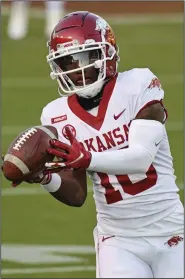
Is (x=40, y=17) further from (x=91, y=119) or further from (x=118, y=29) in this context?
(x=91, y=119)

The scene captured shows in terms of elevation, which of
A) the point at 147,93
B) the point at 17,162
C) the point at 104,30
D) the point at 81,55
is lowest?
the point at 17,162

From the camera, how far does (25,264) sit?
21.8ft

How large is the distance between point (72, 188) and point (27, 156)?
0.40 meters

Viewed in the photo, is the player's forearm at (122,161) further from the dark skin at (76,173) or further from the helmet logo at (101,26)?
Result: the helmet logo at (101,26)

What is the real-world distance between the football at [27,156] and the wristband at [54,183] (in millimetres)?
159

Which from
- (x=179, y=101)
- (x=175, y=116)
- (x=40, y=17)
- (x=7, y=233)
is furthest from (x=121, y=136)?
(x=40, y=17)

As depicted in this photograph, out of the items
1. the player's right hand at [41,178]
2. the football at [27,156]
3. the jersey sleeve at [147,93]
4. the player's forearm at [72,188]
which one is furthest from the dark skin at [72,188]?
the jersey sleeve at [147,93]

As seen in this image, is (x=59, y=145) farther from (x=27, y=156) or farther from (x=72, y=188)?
(x=72, y=188)

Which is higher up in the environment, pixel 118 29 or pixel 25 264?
pixel 118 29

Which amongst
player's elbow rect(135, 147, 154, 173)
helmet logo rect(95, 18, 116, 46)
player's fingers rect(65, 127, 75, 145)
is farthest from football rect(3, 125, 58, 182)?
helmet logo rect(95, 18, 116, 46)

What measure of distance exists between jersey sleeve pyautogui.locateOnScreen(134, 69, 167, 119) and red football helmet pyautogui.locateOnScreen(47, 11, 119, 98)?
171mm

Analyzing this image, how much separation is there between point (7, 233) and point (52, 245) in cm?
50

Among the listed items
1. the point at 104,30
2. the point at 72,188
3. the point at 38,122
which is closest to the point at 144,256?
the point at 72,188

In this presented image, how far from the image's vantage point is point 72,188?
4.79 m
